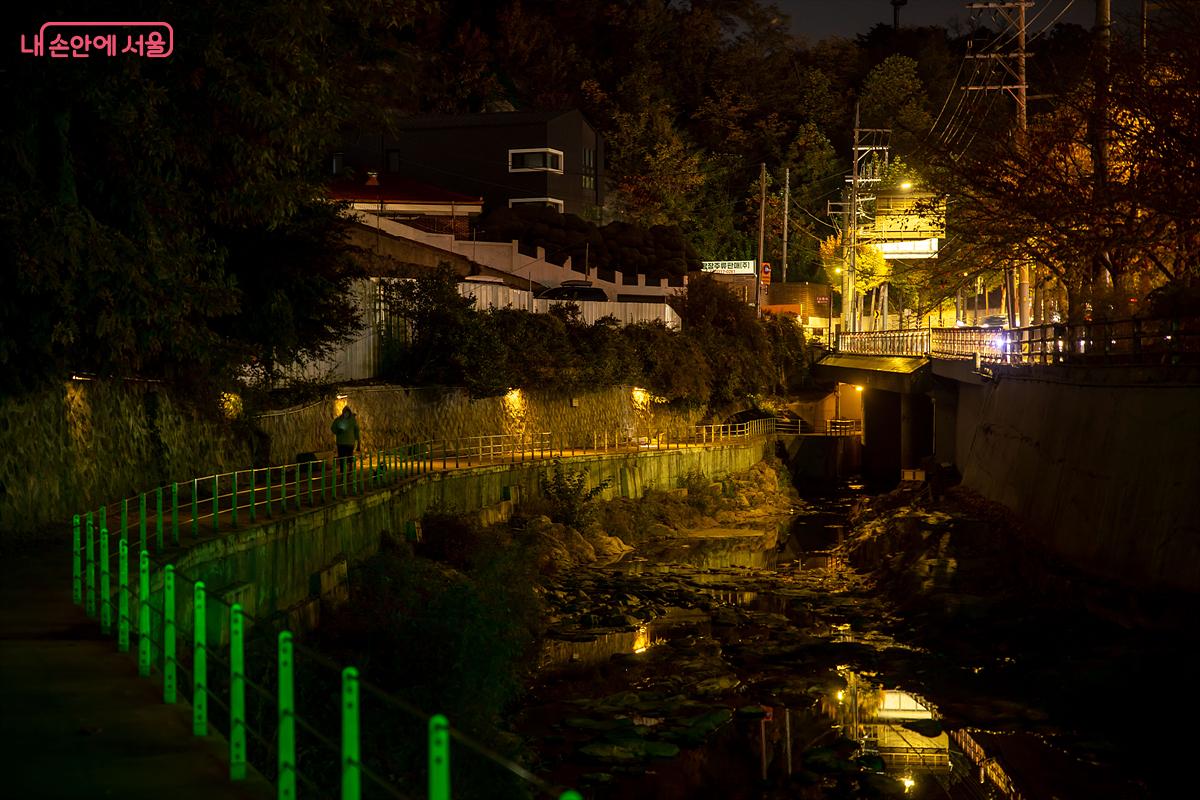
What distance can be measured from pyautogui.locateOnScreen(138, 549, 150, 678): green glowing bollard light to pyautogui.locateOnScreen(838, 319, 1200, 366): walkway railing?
17487 mm

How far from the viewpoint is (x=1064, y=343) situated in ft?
104

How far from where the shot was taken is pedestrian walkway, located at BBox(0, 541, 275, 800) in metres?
8.38

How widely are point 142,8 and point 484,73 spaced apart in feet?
205

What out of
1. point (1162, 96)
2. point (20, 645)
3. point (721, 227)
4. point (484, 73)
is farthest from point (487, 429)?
point (721, 227)

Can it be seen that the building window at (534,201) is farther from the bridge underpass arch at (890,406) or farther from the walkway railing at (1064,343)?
the walkway railing at (1064,343)

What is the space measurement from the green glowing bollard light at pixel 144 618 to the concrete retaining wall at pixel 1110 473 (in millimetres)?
15687

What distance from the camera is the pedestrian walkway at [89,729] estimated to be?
27.5 ft

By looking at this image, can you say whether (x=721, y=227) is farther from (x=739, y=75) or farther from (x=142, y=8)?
(x=142, y=8)

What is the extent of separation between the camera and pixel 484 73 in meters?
78.2

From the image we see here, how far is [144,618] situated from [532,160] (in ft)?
190

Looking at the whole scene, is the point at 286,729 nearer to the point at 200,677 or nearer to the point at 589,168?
the point at 200,677

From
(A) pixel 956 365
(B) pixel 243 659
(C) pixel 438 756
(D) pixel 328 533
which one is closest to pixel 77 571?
(B) pixel 243 659

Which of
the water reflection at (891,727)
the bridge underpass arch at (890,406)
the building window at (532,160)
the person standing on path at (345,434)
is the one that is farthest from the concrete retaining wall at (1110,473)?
the building window at (532,160)

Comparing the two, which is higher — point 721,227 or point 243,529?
point 721,227
